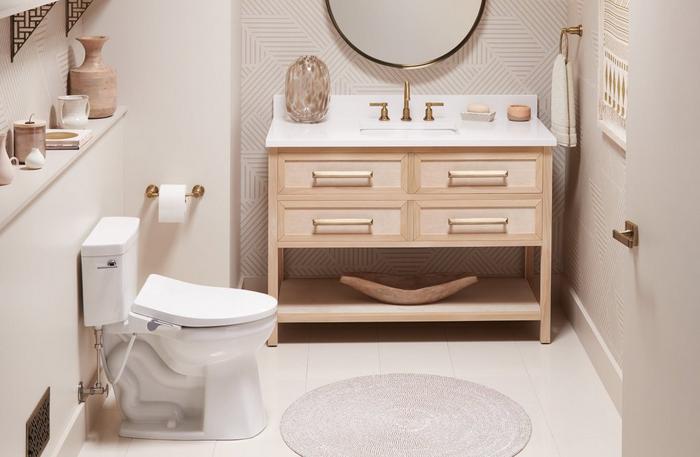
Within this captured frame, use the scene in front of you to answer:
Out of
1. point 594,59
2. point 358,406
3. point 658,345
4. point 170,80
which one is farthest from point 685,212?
point 170,80

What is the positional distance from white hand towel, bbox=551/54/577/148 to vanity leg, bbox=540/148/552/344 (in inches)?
8.0

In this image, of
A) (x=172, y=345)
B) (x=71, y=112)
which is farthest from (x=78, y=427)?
(x=71, y=112)

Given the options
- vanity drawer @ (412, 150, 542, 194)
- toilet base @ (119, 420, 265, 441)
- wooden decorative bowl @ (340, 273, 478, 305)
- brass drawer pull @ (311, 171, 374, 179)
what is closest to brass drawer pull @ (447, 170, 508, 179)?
vanity drawer @ (412, 150, 542, 194)

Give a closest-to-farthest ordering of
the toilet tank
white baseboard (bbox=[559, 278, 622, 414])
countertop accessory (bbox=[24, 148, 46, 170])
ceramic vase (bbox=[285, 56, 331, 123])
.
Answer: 1. countertop accessory (bbox=[24, 148, 46, 170])
2. the toilet tank
3. white baseboard (bbox=[559, 278, 622, 414])
4. ceramic vase (bbox=[285, 56, 331, 123])

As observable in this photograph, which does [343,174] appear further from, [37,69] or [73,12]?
[37,69]

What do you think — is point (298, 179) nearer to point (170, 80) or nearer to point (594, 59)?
point (170, 80)

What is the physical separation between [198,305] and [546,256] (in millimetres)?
1443

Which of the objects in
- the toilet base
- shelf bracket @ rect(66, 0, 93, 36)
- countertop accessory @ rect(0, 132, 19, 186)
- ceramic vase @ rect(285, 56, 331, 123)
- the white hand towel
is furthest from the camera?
ceramic vase @ rect(285, 56, 331, 123)

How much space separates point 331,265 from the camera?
16.1 ft

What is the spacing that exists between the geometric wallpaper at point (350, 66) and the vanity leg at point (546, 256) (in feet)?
1.94

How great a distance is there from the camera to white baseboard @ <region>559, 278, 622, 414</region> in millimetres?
3768

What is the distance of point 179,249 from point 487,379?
49.4 inches

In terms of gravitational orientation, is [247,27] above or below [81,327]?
above

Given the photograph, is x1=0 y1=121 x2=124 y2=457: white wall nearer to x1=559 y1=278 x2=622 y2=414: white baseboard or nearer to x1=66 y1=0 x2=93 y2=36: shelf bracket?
x1=66 y1=0 x2=93 y2=36: shelf bracket
